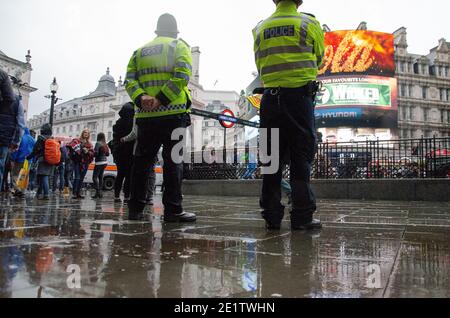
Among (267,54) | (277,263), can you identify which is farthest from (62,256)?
(267,54)

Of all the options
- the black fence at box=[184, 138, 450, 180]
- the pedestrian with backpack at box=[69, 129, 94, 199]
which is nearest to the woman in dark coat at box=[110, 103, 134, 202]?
the pedestrian with backpack at box=[69, 129, 94, 199]

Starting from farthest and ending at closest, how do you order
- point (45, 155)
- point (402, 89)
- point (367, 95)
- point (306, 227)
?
point (402, 89)
point (367, 95)
point (45, 155)
point (306, 227)

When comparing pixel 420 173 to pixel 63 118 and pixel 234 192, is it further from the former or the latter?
pixel 63 118

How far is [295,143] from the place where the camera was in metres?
3.24

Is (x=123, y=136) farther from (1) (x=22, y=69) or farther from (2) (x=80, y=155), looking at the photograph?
(1) (x=22, y=69)

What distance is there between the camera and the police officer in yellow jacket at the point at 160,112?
3604 millimetres

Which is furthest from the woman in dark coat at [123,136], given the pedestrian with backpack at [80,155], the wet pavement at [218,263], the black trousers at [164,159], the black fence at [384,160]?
the black fence at [384,160]

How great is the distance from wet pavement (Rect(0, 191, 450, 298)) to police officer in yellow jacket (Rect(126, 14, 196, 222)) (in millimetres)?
820

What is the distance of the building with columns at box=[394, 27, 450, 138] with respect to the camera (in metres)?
53.9

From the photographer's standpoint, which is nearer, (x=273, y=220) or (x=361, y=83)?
(x=273, y=220)

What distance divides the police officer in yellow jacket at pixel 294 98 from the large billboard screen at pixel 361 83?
1625 inches

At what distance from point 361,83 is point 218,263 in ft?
148

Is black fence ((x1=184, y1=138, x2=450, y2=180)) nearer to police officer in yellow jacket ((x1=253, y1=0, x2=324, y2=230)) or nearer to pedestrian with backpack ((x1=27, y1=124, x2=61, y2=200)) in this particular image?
pedestrian with backpack ((x1=27, y1=124, x2=61, y2=200))

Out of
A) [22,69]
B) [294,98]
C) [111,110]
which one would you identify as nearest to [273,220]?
[294,98]
